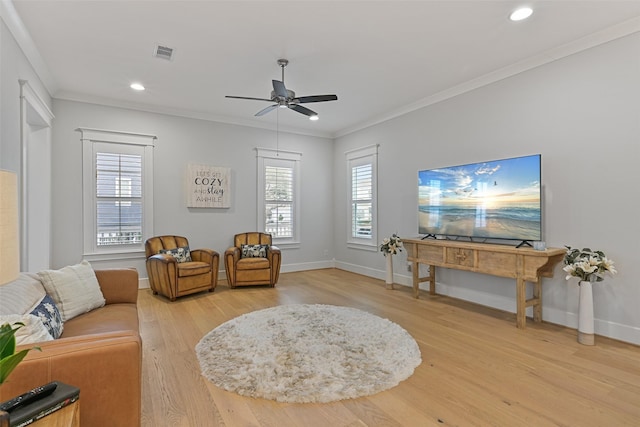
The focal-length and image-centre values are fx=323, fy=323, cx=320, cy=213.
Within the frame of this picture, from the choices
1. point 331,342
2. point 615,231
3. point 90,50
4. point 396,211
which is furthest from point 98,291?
point 615,231

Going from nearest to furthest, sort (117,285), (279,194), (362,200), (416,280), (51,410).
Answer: (51,410)
(117,285)
(416,280)
(362,200)
(279,194)

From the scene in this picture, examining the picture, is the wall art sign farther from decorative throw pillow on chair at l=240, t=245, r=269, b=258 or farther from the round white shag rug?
the round white shag rug

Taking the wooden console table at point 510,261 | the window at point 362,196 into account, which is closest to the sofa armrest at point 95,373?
the wooden console table at point 510,261

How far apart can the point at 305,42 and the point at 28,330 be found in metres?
3.12

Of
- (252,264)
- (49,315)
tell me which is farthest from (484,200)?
(49,315)

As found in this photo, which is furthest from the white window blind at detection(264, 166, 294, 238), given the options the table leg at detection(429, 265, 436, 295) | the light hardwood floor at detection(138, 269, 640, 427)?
the table leg at detection(429, 265, 436, 295)

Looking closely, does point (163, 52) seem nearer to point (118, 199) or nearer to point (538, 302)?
point (118, 199)

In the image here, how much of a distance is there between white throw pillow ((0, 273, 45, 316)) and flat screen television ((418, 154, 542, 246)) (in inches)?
166

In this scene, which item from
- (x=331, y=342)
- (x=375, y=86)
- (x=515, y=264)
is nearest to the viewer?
(x=331, y=342)

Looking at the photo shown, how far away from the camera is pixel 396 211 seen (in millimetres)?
5516

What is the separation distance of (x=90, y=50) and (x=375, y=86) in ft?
11.0

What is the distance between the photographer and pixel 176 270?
14.5 ft

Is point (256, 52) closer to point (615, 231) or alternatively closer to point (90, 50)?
point (90, 50)

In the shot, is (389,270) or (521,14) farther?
(389,270)
